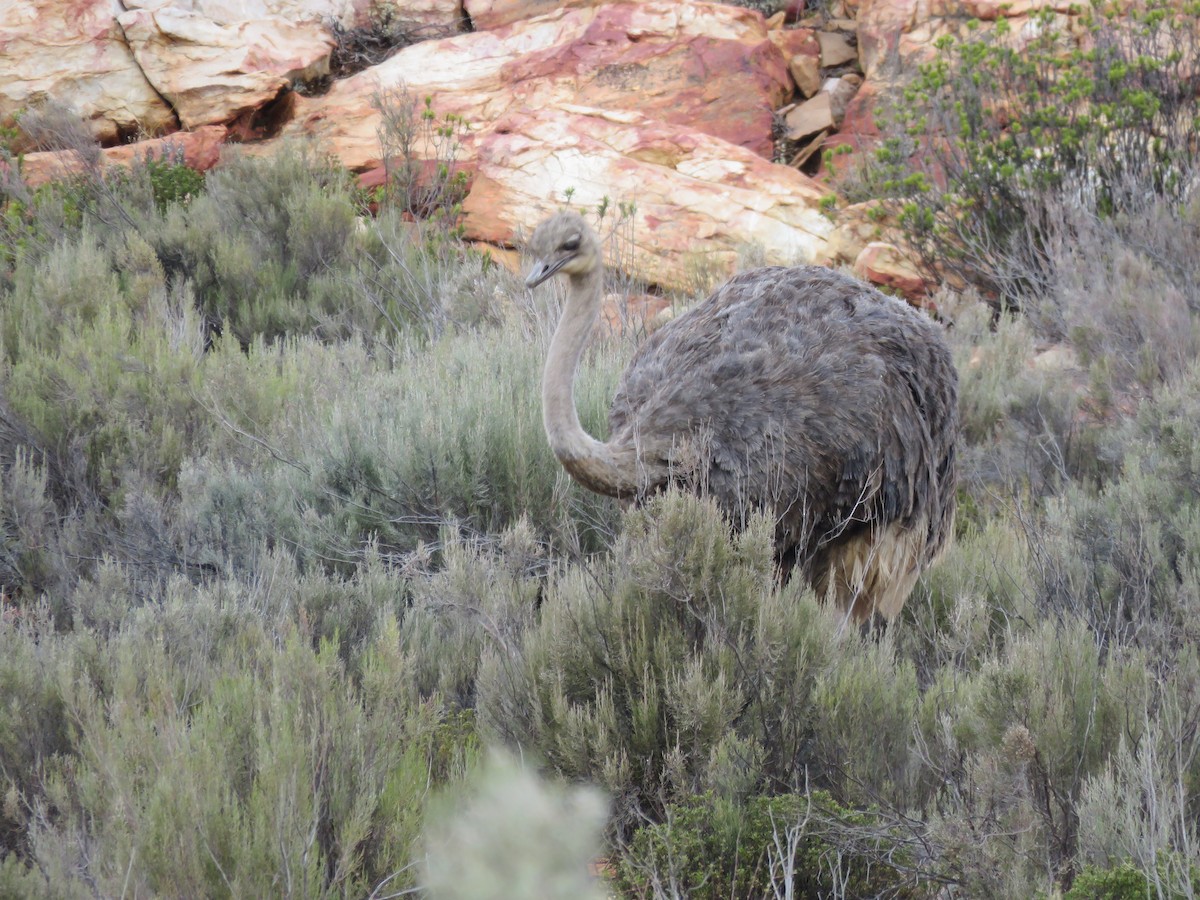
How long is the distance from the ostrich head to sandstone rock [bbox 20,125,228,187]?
5.70 m

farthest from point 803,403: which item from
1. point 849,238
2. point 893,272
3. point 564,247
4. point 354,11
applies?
point 354,11

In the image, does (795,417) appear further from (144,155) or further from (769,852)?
(144,155)

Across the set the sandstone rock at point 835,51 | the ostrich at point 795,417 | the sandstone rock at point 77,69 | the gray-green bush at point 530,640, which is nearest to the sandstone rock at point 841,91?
the sandstone rock at point 835,51

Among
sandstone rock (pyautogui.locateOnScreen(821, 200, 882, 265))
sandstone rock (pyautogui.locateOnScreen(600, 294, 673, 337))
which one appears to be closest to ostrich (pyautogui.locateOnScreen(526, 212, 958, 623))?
sandstone rock (pyautogui.locateOnScreen(600, 294, 673, 337))

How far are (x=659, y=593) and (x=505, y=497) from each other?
1.54 m

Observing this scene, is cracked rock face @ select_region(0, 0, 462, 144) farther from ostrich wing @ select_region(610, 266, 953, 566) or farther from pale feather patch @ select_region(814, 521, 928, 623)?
pale feather patch @ select_region(814, 521, 928, 623)

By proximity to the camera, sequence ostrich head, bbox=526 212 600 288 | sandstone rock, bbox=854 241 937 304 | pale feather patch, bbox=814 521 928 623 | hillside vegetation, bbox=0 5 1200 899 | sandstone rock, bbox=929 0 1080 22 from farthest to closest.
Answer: sandstone rock, bbox=929 0 1080 22, sandstone rock, bbox=854 241 937 304, pale feather patch, bbox=814 521 928 623, ostrich head, bbox=526 212 600 288, hillside vegetation, bbox=0 5 1200 899

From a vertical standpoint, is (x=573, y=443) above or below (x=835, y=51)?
above

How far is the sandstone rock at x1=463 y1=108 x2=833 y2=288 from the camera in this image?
310 inches

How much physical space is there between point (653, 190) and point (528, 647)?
5.83 m

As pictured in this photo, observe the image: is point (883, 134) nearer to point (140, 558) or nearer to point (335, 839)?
point (140, 558)

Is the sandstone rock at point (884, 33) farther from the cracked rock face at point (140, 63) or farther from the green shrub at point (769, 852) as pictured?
the green shrub at point (769, 852)

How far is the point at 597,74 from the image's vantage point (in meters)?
9.84

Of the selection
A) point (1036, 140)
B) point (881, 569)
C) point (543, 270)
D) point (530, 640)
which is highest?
point (543, 270)
